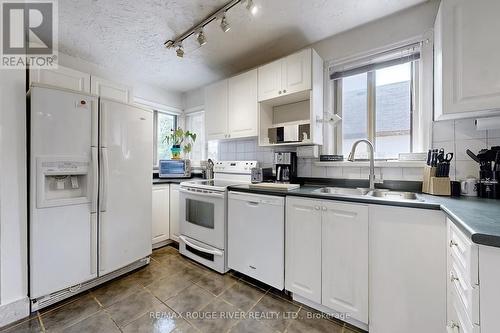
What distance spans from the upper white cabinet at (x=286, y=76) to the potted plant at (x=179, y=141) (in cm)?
167

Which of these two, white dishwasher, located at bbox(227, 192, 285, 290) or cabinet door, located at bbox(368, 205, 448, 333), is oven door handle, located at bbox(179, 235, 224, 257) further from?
cabinet door, located at bbox(368, 205, 448, 333)

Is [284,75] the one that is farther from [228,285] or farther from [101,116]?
[228,285]

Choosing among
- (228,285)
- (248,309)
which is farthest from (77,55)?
(248,309)

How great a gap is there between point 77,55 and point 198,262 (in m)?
2.89

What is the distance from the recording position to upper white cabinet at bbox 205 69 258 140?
241 cm

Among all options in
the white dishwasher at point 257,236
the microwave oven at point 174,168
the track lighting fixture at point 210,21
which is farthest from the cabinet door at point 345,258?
the microwave oven at point 174,168

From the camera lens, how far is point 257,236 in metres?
1.85

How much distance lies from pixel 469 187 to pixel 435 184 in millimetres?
207

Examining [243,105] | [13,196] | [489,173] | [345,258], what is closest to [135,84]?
[243,105]

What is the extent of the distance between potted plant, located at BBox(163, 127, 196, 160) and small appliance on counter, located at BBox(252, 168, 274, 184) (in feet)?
5.16

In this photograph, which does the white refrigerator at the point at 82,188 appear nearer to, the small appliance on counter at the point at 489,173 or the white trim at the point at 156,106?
the white trim at the point at 156,106

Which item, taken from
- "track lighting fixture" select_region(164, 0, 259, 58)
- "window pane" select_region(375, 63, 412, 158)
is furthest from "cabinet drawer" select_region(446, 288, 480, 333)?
"track lighting fixture" select_region(164, 0, 259, 58)

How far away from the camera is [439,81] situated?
1.41m

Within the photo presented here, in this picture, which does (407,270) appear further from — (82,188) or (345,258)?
(82,188)
